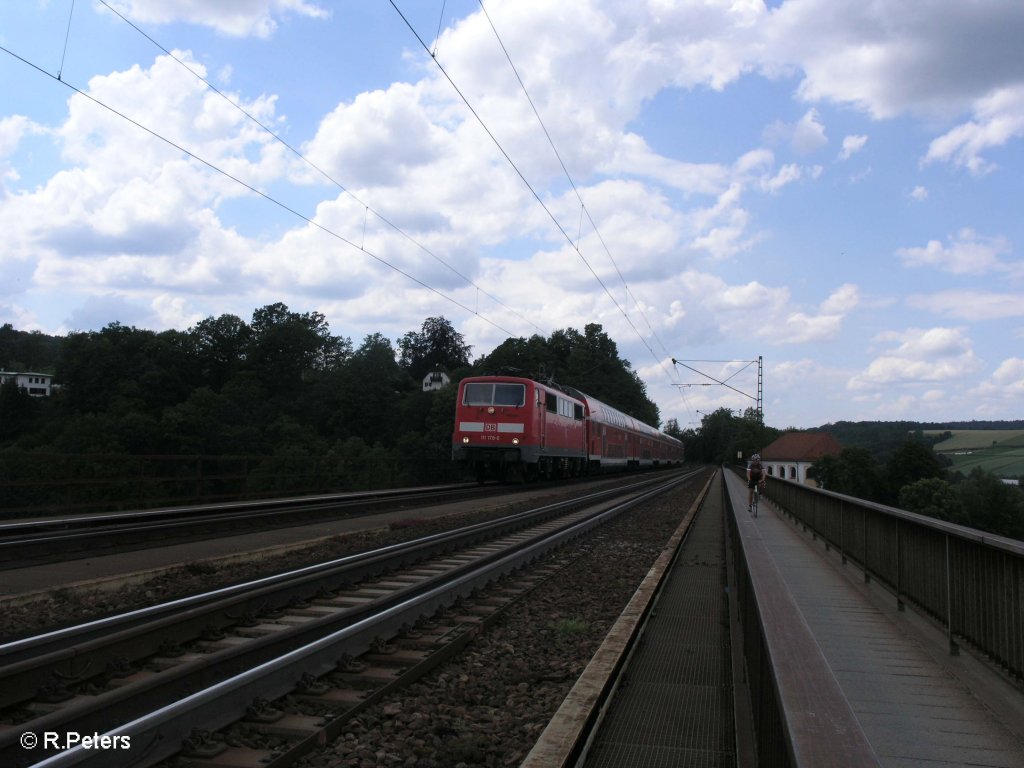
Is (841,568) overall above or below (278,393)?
below

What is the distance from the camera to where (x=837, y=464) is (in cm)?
7394

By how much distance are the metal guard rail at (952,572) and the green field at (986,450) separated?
56.1 meters

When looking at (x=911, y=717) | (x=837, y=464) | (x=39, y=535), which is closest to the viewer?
(x=911, y=717)

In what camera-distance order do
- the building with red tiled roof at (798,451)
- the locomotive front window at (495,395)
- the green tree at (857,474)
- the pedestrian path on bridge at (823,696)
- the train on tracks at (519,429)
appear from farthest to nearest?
the building with red tiled roof at (798,451) < the green tree at (857,474) < the locomotive front window at (495,395) < the train on tracks at (519,429) < the pedestrian path on bridge at (823,696)

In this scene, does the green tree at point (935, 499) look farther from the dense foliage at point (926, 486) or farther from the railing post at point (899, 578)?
the railing post at point (899, 578)

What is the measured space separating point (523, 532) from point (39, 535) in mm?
7704

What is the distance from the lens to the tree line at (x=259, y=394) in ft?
181

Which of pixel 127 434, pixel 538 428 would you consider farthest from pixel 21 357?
pixel 538 428

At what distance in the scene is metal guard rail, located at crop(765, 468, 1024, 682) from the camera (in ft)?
15.1

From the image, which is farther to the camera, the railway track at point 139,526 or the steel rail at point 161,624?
the railway track at point 139,526

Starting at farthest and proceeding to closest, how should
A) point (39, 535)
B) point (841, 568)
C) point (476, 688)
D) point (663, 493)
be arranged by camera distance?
point (663, 493) < point (39, 535) < point (841, 568) < point (476, 688)

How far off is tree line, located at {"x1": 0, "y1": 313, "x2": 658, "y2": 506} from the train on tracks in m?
2.77

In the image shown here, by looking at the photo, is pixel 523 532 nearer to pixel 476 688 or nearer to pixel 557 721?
pixel 476 688

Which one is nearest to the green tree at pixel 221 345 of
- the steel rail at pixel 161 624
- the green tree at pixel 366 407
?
the green tree at pixel 366 407
